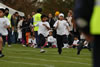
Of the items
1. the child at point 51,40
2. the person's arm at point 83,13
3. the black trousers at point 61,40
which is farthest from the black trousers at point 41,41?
the person's arm at point 83,13

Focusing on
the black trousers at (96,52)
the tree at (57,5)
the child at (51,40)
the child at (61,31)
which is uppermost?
the tree at (57,5)

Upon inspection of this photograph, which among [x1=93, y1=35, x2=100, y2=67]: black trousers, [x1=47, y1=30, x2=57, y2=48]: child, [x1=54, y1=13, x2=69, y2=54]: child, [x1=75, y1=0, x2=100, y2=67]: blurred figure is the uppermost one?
[x1=75, y1=0, x2=100, y2=67]: blurred figure

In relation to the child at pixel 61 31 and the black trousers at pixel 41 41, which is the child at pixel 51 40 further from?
the child at pixel 61 31

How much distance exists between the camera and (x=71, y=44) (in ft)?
75.7

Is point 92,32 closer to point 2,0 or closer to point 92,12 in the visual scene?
point 92,12

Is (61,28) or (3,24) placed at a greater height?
(3,24)

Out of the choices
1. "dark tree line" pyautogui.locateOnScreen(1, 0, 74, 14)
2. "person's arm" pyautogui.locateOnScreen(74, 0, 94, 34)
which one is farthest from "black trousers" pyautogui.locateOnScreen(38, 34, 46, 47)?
"dark tree line" pyautogui.locateOnScreen(1, 0, 74, 14)

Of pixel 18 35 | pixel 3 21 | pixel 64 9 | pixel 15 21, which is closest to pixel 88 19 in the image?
pixel 3 21

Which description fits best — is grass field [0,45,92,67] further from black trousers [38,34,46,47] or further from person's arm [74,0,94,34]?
person's arm [74,0,94,34]

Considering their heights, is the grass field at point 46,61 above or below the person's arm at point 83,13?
below

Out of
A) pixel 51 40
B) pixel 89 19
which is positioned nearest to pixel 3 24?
pixel 51 40

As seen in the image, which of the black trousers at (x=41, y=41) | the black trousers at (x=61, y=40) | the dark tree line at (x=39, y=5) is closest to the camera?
the black trousers at (x=61, y=40)

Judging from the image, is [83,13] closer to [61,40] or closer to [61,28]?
[61,40]

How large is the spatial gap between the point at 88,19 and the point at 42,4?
57337 millimetres
